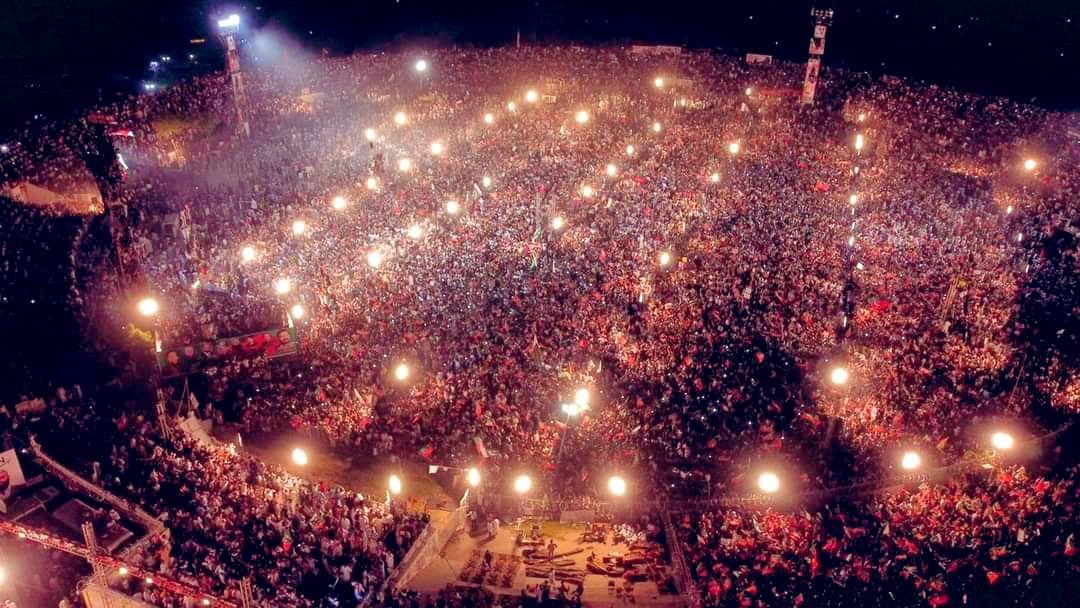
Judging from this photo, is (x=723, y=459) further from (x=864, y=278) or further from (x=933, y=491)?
(x=864, y=278)

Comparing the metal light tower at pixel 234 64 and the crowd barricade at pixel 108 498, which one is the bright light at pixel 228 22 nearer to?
the metal light tower at pixel 234 64

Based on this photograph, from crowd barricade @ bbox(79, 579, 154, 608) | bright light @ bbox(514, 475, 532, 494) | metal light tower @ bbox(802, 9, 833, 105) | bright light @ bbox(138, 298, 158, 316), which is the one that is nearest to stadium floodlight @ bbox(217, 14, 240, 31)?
bright light @ bbox(138, 298, 158, 316)

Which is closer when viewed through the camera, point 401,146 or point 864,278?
point 864,278

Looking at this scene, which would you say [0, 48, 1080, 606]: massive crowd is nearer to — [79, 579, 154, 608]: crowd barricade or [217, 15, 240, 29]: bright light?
[79, 579, 154, 608]: crowd barricade

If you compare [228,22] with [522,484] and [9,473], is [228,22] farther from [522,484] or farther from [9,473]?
[522,484]

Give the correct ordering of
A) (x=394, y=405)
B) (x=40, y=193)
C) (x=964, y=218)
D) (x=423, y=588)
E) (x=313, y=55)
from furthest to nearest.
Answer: (x=313, y=55) → (x=40, y=193) → (x=964, y=218) → (x=394, y=405) → (x=423, y=588)

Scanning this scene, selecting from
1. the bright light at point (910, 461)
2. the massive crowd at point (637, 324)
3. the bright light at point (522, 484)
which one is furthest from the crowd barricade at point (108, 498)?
the bright light at point (910, 461)

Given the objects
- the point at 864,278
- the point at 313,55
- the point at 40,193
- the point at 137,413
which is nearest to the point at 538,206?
the point at 864,278
